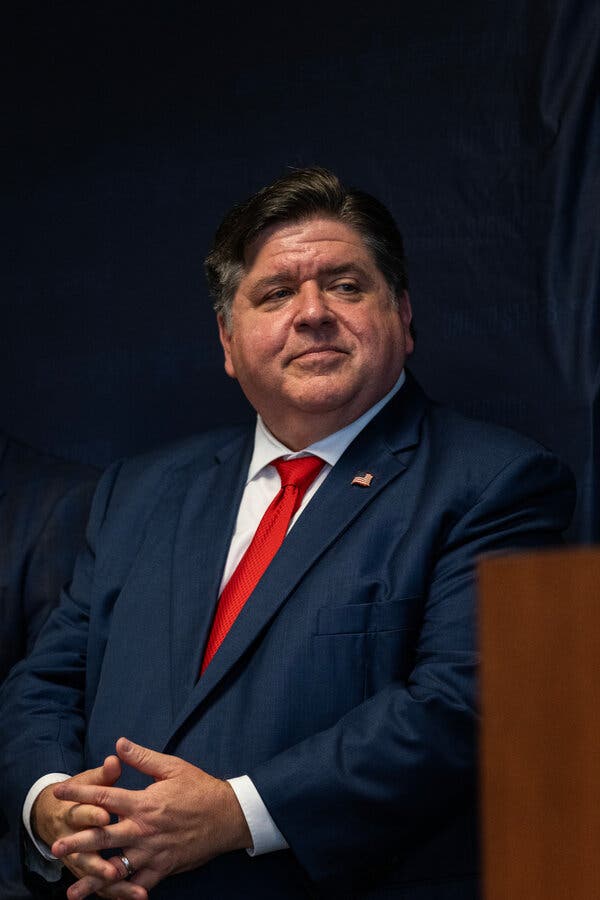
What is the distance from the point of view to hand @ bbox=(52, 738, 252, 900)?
1.57 meters

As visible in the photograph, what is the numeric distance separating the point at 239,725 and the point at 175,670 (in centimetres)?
16

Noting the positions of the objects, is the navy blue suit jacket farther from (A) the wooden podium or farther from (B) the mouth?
(A) the wooden podium

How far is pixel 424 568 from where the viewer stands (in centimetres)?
177

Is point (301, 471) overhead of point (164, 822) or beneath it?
overhead

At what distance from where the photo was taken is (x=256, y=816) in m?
1.61

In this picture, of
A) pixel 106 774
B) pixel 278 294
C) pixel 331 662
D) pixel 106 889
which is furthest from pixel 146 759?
pixel 278 294

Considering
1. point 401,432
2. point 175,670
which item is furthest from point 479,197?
point 175,670

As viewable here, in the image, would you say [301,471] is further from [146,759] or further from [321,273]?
[146,759]

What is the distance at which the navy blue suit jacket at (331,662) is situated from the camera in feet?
5.29

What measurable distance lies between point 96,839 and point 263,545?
507 millimetres

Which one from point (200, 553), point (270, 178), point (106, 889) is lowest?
point (106, 889)

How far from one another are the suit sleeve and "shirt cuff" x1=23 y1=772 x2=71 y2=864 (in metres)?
0.36

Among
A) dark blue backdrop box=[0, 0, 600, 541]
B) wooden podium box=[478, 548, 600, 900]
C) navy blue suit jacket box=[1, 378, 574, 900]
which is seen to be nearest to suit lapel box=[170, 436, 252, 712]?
navy blue suit jacket box=[1, 378, 574, 900]

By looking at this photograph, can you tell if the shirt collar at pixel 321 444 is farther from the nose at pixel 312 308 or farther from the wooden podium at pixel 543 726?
the wooden podium at pixel 543 726
